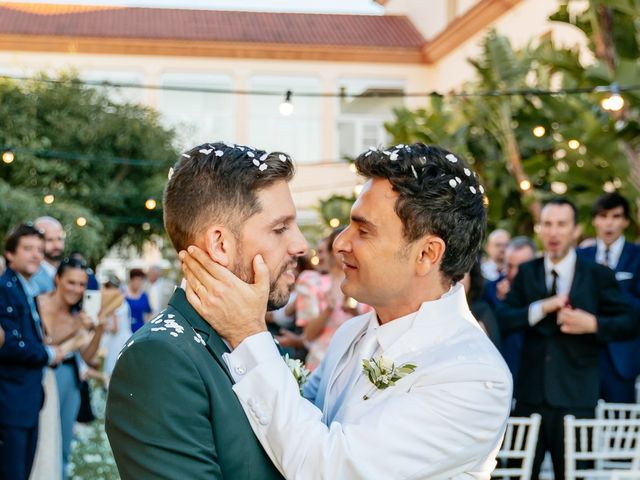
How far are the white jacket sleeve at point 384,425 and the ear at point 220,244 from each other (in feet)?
0.74

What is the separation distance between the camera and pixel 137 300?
15453 millimetres

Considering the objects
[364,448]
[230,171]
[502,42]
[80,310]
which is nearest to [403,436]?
[364,448]

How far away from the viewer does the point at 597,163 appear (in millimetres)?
11461

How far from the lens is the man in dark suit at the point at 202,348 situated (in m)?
2.29

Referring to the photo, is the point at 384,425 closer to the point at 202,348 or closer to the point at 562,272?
the point at 202,348

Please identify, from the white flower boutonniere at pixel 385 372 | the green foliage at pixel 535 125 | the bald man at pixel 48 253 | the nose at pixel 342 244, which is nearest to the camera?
the white flower boutonniere at pixel 385 372

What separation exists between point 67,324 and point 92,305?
23 cm

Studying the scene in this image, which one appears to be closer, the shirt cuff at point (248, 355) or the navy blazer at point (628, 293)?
the shirt cuff at point (248, 355)

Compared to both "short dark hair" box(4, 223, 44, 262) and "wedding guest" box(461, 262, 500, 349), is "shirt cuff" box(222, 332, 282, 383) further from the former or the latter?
"short dark hair" box(4, 223, 44, 262)

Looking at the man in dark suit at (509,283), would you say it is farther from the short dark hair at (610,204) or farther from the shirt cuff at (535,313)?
the shirt cuff at (535,313)

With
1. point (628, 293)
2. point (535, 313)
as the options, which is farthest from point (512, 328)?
point (628, 293)

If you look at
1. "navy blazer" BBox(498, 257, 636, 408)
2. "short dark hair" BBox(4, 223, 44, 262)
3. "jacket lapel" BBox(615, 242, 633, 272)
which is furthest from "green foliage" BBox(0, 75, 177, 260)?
"navy blazer" BBox(498, 257, 636, 408)

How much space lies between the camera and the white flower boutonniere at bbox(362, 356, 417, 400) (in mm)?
2639

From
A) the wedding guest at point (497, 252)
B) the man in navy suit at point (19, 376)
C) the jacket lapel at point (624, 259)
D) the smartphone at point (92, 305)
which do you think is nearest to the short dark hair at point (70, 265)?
the smartphone at point (92, 305)
